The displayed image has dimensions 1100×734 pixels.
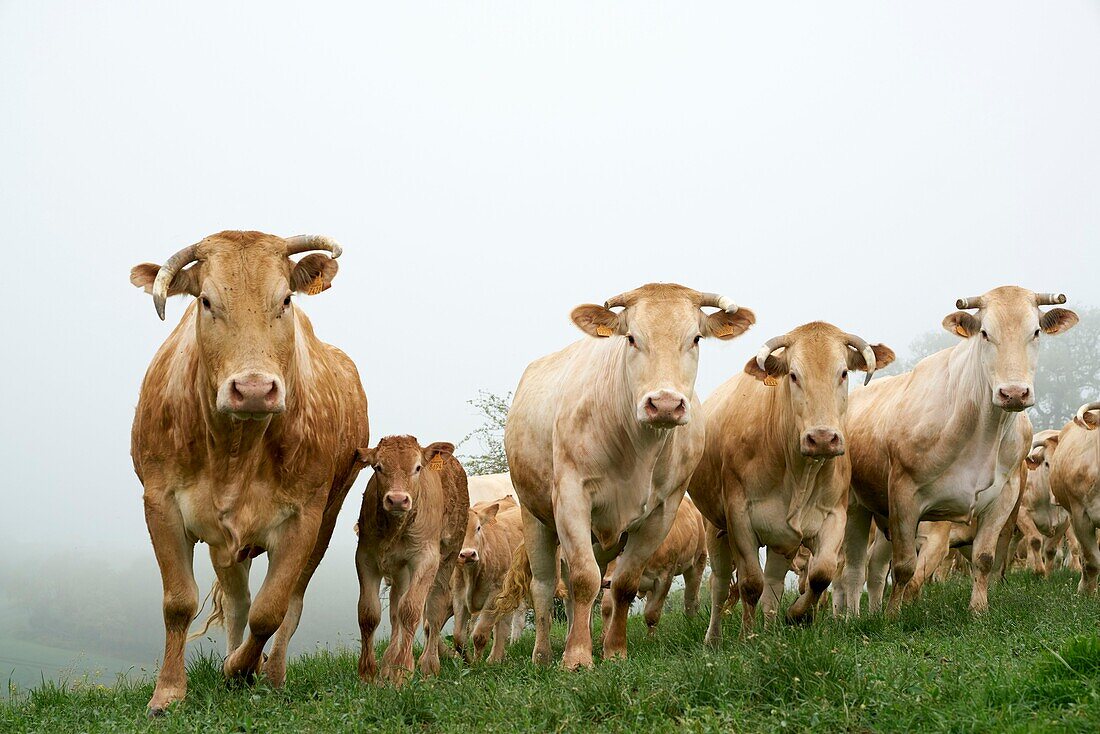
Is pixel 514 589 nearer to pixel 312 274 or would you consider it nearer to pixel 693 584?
pixel 693 584

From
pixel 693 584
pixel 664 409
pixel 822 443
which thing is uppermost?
pixel 664 409

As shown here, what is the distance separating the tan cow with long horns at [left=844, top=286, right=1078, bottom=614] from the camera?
9742 mm

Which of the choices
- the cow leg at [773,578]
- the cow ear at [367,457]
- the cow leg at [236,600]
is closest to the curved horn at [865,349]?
the cow leg at [773,578]

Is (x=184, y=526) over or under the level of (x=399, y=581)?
over

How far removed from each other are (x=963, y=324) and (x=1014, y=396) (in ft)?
4.49

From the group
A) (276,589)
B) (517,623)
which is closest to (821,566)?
(276,589)

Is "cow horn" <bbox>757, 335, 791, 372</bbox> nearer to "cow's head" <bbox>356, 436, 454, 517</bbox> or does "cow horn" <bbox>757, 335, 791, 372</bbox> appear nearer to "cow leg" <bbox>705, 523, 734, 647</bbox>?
"cow leg" <bbox>705, 523, 734, 647</bbox>

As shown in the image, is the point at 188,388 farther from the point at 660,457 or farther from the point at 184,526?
the point at 660,457

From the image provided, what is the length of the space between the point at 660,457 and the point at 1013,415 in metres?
4.30

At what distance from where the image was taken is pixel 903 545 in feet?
33.8

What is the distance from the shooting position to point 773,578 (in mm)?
10336

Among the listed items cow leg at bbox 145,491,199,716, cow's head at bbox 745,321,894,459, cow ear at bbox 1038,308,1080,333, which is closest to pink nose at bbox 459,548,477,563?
cow's head at bbox 745,321,894,459

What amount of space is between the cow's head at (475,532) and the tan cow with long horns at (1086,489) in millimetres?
7035

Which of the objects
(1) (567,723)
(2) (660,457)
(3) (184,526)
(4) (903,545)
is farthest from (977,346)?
(3) (184,526)
